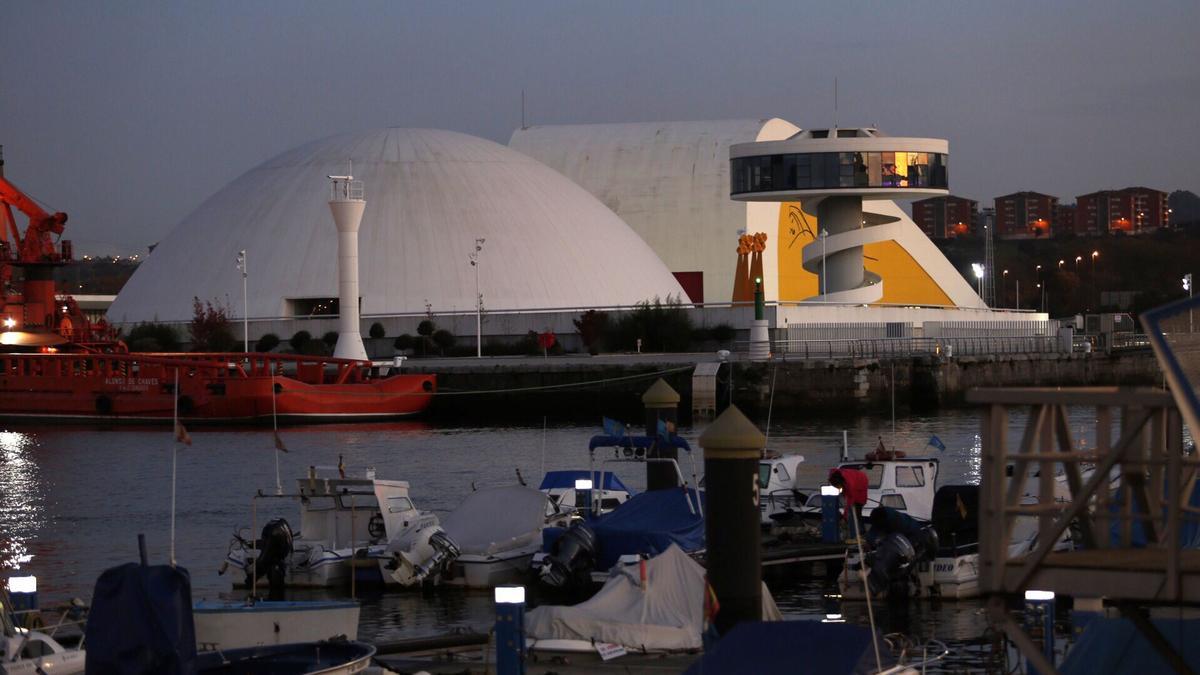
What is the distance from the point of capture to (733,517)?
40.6ft

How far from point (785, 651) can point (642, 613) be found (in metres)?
5.48

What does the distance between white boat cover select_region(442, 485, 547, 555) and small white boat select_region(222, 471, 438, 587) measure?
15.7 inches

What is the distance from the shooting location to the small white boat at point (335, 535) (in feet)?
75.2

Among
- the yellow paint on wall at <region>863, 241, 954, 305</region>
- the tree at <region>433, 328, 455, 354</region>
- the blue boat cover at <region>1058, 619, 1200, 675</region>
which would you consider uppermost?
the yellow paint on wall at <region>863, 241, 954, 305</region>

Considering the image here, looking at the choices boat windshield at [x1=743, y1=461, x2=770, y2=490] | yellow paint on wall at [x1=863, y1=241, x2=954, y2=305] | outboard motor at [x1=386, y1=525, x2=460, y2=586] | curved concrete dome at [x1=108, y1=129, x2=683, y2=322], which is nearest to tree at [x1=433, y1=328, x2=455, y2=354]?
curved concrete dome at [x1=108, y1=129, x2=683, y2=322]

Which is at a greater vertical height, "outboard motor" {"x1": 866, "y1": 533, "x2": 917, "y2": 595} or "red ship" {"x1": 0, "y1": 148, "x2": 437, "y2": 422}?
"red ship" {"x1": 0, "y1": 148, "x2": 437, "y2": 422}

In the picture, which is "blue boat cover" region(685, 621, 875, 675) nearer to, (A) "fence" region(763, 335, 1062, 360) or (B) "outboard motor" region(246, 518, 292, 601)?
(B) "outboard motor" region(246, 518, 292, 601)

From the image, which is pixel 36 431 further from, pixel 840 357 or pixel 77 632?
pixel 77 632

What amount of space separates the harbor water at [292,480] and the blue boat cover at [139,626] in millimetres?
7167

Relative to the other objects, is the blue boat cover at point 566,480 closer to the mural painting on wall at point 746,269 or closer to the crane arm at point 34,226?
the crane arm at point 34,226

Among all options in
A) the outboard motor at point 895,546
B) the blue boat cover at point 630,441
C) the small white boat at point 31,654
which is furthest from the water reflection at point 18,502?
the outboard motor at point 895,546

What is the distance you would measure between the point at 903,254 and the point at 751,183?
22.4 metres

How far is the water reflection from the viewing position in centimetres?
2781

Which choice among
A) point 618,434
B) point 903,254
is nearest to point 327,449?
point 618,434
